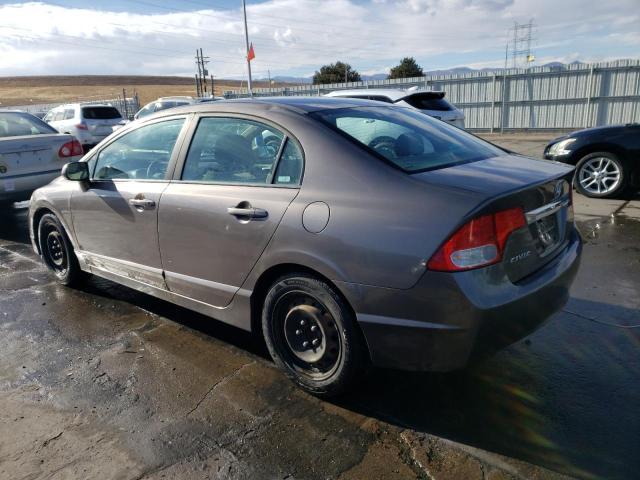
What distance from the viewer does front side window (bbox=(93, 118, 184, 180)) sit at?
357 centimetres

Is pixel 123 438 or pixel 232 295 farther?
pixel 232 295

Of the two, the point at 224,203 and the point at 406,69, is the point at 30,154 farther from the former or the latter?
the point at 406,69

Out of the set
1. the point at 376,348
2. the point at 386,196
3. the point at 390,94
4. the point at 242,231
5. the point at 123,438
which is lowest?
the point at 123,438

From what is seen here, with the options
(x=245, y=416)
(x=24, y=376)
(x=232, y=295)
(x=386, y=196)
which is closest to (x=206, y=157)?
(x=232, y=295)

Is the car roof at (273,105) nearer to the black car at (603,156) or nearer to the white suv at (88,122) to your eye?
the black car at (603,156)

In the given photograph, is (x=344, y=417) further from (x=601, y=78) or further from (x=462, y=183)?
(x=601, y=78)

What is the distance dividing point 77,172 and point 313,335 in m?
2.48

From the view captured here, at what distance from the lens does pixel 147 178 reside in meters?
3.68

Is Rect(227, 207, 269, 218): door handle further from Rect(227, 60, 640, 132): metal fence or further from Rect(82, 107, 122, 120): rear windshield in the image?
Rect(227, 60, 640, 132): metal fence

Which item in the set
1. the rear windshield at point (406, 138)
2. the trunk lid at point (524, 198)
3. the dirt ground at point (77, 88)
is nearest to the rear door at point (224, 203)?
the rear windshield at point (406, 138)

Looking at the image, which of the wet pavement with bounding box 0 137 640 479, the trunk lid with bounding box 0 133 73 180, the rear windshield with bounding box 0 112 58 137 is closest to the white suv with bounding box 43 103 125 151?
the rear windshield with bounding box 0 112 58 137

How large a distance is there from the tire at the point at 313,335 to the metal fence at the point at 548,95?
18883 mm

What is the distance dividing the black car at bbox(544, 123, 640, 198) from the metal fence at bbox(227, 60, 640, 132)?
12602 millimetres

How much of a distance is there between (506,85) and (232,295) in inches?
764
